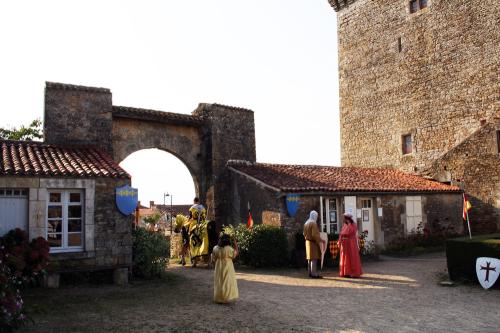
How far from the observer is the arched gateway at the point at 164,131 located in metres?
12.4

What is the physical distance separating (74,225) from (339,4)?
827 inches

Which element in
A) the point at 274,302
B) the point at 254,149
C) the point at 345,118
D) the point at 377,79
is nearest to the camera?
the point at 274,302

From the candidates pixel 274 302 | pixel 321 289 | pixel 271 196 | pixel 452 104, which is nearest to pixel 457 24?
pixel 452 104

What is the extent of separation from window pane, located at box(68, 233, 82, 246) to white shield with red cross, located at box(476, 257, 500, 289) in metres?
8.79

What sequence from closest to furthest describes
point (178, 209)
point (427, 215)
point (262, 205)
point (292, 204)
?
point (292, 204)
point (262, 205)
point (427, 215)
point (178, 209)

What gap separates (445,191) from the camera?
57.0ft

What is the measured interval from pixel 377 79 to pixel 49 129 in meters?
17.1

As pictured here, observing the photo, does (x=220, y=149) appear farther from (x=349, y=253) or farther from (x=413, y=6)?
(x=413, y=6)

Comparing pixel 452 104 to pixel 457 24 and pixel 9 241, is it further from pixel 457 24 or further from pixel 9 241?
pixel 9 241

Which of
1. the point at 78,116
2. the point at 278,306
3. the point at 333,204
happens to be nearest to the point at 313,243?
the point at 278,306

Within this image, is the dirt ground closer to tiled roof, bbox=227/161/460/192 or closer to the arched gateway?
tiled roof, bbox=227/161/460/192

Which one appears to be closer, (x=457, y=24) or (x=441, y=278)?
(x=441, y=278)

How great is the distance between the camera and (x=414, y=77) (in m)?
21.7

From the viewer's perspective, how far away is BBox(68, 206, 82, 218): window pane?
10.3 m
